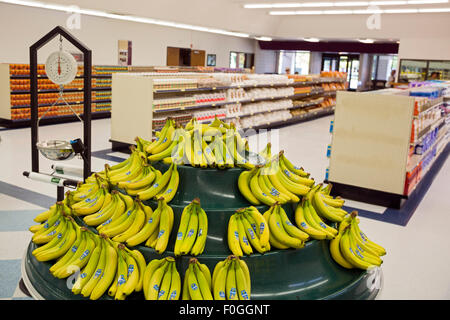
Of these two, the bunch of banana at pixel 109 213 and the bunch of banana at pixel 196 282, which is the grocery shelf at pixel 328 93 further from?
the bunch of banana at pixel 196 282

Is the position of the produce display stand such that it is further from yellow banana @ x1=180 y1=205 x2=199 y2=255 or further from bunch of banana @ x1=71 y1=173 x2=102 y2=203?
yellow banana @ x1=180 y1=205 x2=199 y2=255

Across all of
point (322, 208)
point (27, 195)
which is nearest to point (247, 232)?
point (322, 208)

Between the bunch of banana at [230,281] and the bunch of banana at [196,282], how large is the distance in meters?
0.04

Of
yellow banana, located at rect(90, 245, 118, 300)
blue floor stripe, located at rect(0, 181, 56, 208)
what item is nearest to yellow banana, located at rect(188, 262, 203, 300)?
yellow banana, located at rect(90, 245, 118, 300)

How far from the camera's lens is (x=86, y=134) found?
4363 mm

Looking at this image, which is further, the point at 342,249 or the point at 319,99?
the point at 319,99

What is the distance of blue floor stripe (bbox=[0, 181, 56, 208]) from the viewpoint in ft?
17.7

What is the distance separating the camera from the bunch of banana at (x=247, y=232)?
7.54ft

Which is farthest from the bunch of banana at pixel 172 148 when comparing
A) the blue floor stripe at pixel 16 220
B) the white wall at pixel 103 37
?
the white wall at pixel 103 37

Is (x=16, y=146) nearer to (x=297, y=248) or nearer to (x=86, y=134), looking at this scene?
(x=86, y=134)

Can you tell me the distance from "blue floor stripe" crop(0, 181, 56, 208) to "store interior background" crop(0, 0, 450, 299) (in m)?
0.09

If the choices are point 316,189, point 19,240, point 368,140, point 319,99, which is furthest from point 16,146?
point 319,99

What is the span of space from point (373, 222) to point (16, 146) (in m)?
6.52
